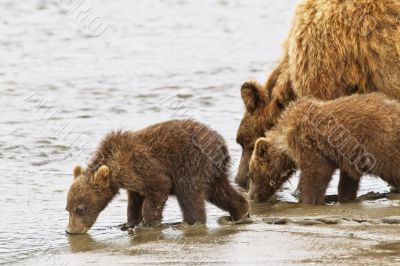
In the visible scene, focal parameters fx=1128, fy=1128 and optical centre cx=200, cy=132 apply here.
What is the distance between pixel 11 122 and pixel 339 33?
5.15m

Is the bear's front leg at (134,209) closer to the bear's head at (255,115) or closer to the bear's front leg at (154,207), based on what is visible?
the bear's front leg at (154,207)

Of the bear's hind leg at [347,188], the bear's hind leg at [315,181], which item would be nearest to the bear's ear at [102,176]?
the bear's hind leg at [315,181]

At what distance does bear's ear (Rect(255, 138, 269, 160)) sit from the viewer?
1038 cm

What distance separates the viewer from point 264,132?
36.9 feet

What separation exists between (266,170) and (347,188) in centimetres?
76

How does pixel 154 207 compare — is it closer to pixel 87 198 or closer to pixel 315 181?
pixel 87 198

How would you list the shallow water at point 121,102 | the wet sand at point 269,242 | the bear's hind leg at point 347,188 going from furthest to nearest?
the bear's hind leg at point 347,188
the shallow water at point 121,102
the wet sand at point 269,242

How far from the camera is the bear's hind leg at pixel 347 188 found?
10.3 metres

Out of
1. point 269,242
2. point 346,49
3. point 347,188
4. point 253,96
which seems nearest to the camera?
point 269,242

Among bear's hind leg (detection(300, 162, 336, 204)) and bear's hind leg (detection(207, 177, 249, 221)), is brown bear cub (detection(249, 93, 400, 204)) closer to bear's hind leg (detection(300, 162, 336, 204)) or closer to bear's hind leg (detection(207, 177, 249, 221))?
bear's hind leg (detection(300, 162, 336, 204))

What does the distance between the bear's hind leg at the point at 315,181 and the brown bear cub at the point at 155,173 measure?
2.18 ft

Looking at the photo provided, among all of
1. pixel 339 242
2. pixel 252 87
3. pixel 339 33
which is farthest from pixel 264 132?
pixel 339 242

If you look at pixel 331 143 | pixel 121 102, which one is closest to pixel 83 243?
pixel 331 143

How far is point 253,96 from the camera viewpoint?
11.2m
